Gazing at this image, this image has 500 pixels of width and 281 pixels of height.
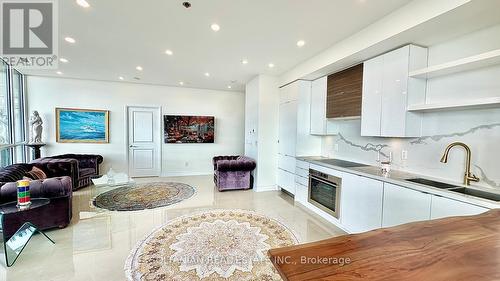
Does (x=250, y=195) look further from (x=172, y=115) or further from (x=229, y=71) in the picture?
(x=172, y=115)

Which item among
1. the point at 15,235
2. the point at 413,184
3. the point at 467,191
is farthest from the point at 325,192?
the point at 15,235

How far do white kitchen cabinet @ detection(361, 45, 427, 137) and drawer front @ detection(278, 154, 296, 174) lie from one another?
179cm

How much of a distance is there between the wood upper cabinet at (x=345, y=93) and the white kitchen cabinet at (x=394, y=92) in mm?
179

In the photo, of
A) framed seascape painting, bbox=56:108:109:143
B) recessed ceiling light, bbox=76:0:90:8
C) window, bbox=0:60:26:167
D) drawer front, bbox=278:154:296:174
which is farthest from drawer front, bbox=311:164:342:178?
window, bbox=0:60:26:167

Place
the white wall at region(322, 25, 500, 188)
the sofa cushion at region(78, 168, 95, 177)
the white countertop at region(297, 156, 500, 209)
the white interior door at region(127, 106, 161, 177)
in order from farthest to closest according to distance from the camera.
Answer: the white interior door at region(127, 106, 161, 177), the sofa cushion at region(78, 168, 95, 177), the white wall at region(322, 25, 500, 188), the white countertop at region(297, 156, 500, 209)

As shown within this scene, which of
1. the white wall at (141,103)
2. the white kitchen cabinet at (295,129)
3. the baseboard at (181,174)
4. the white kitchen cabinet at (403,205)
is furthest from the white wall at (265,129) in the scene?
the white kitchen cabinet at (403,205)

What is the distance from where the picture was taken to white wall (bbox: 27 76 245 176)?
215 inches

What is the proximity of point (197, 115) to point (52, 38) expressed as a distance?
3841 millimetres

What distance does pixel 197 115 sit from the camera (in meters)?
6.66

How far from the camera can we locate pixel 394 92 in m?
2.55

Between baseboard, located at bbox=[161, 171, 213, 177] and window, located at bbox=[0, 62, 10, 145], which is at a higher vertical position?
window, located at bbox=[0, 62, 10, 145]

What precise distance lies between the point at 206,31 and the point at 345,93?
91.9 inches

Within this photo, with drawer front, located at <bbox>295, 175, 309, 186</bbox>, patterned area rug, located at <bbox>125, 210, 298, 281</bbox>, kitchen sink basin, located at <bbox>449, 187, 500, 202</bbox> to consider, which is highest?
kitchen sink basin, located at <bbox>449, 187, 500, 202</bbox>

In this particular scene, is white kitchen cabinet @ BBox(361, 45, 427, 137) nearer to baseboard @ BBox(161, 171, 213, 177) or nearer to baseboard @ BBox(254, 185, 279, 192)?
baseboard @ BBox(254, 185, 279, 192)
